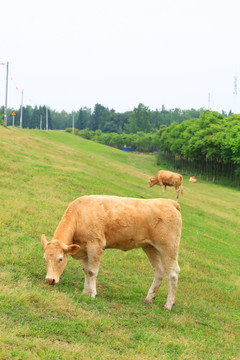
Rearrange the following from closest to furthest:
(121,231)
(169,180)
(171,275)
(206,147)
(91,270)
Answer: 1. (91,270)
2. (121,231)
3. (171,275)
4. (169,180)
5. (206,147)

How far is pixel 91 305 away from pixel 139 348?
2.05m

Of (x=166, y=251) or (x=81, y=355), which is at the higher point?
(x=166, y=251)

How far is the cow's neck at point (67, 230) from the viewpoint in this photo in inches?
368

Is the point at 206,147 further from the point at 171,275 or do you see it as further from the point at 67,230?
the point at 67,230

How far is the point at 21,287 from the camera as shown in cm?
855

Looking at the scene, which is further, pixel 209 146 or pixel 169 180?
pixel 209 146

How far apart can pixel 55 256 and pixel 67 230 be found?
92 centimetres

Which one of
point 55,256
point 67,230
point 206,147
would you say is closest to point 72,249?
point 55,256

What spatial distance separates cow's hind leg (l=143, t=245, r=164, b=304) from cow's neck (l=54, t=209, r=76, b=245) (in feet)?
8.37

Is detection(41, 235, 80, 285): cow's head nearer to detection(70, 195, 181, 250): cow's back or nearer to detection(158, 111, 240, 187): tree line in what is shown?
detection(70, 195, 181, 250): cow's back

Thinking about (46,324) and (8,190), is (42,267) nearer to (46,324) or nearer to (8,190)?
(46,324)

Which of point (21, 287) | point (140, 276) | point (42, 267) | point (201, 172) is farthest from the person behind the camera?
point (201, 172)

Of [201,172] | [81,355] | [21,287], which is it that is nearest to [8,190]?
[21,287]

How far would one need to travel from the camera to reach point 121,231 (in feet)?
33.0
